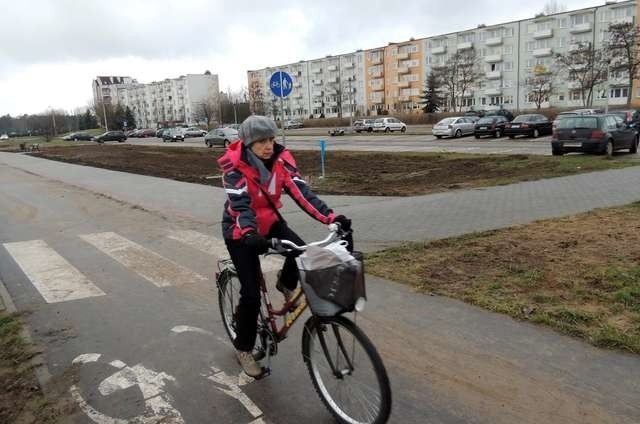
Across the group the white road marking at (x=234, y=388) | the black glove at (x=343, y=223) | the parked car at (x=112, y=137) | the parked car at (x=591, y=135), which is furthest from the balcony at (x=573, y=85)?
the white road marking at (x=234, y=388)

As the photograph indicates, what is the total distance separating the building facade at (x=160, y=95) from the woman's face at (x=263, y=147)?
5514 inches

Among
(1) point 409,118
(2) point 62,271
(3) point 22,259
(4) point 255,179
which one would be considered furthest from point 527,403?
(1) point 409,118

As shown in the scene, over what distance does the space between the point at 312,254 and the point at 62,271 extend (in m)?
5.19

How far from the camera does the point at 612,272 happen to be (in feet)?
17.8

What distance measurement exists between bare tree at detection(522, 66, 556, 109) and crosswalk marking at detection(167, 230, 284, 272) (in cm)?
6985

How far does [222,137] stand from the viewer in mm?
41719

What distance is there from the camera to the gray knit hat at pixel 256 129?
3.26 meters

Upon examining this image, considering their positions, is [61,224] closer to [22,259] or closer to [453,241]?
[22,259]

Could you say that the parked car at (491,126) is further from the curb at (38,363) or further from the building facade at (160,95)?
the building facade at (160,95)

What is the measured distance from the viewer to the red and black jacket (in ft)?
10.7

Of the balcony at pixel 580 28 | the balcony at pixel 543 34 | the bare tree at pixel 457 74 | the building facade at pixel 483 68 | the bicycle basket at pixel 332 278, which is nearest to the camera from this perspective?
the bicycle basket at pixel 332 278

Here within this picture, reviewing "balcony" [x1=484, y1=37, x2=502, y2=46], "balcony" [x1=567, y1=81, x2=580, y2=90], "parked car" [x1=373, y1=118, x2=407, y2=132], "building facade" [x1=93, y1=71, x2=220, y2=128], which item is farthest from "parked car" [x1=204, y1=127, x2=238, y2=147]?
"building facade" [x1=93, y1=71, x2=220, y2=128]

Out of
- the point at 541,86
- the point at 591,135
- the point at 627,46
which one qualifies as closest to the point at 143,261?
the point at 591,135

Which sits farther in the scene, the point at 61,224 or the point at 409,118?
the point at 409,118
